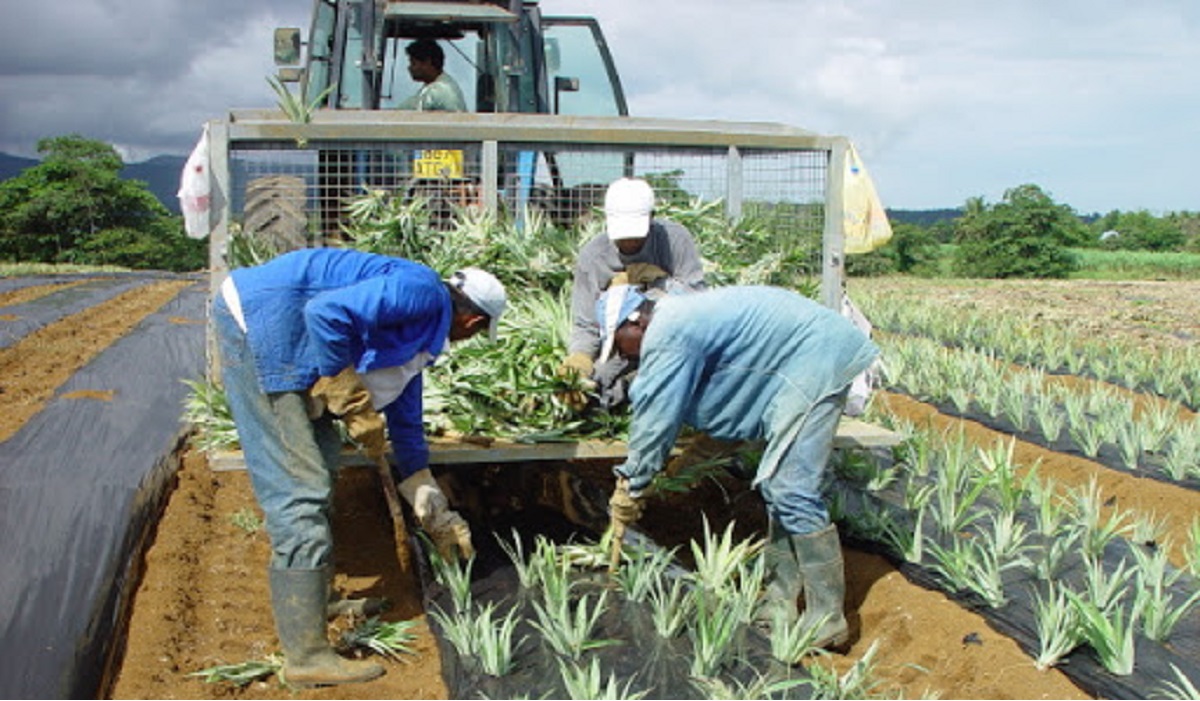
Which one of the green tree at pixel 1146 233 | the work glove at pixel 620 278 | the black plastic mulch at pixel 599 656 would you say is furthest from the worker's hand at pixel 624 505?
the green tree at pixel 1146 233

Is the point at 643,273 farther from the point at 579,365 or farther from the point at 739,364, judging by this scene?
the point at 739,364

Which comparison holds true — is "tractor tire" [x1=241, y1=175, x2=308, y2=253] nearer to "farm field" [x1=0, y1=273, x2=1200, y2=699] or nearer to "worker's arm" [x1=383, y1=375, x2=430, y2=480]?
"farm field" [x1=0, y1=273, x2=1200, y2=699]

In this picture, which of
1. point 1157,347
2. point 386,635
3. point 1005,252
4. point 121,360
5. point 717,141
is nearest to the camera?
point 386,635

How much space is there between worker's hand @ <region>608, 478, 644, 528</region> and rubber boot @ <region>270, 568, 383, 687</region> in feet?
3.35

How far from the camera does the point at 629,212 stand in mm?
4328

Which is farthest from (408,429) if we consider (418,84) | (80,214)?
(80,214)

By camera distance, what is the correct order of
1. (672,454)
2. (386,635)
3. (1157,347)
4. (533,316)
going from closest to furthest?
(386,635) < (672,454) < (533,316) < (1157,347)

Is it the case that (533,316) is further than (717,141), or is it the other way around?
(717,141)

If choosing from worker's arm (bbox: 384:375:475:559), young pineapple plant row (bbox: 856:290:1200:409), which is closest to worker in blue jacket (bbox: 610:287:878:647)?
worker's arm (bbox: 384:375:475:559)

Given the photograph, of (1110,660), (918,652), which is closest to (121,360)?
(918,652)

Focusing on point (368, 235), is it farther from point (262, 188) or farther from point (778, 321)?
point (778, 321)

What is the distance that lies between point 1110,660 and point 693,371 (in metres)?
1.52

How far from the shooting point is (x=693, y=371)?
3486 mm

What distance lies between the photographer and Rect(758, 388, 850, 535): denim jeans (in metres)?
→ 3.59
